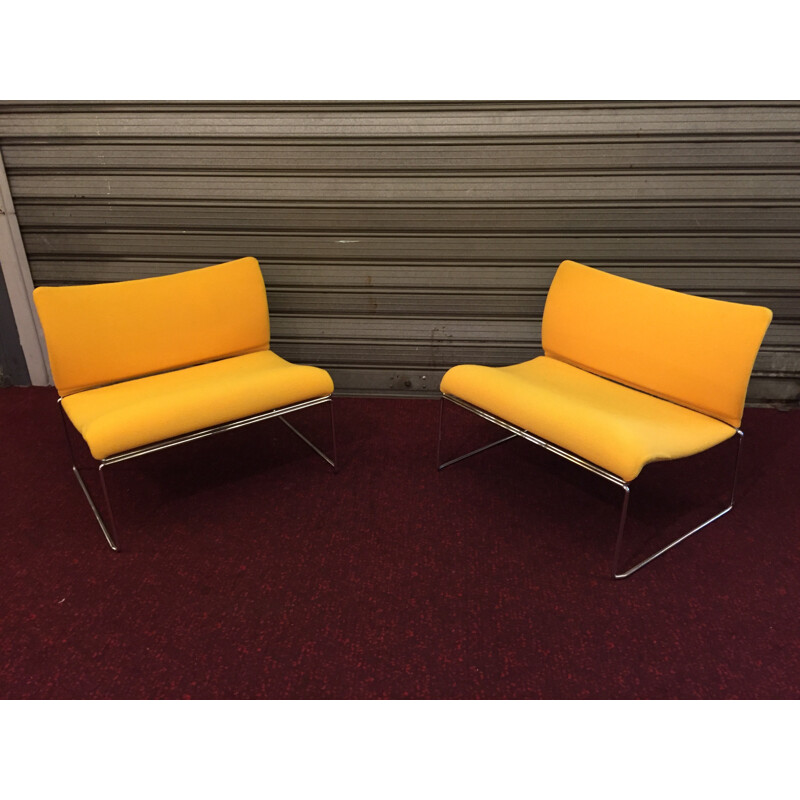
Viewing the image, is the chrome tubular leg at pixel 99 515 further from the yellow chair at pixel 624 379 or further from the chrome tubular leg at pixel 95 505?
the yellow chair at pixel 624 379

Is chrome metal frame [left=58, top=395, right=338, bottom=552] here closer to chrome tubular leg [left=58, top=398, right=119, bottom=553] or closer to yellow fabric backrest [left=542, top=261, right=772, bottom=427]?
chrome tubular leg [left=58, top=398, right=119, bottom=553]

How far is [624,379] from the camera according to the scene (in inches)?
110

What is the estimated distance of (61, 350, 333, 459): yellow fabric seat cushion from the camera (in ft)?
7.86

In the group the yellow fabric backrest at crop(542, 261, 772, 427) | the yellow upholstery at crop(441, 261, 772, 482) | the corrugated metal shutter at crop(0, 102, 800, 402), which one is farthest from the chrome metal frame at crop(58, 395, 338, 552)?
the yellow fabric backrest at crop(542, 261, 772, 427)

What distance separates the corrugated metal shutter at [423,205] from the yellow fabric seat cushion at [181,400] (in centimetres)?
79

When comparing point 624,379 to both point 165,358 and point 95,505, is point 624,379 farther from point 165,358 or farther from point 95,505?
point 95,505

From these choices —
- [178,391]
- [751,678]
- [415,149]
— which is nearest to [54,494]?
[178,391]

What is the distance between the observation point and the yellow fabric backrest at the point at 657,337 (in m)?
2.46

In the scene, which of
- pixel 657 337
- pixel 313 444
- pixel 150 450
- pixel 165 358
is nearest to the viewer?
pixel 150 450

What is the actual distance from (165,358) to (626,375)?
193 cm

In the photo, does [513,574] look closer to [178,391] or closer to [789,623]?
[789,623]

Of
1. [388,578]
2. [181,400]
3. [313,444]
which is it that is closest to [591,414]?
[388,578]

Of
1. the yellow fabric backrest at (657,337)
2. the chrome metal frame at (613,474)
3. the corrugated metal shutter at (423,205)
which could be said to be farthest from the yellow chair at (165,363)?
the yellow fabric backrest at (657,337)

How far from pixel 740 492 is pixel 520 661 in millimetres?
1405
